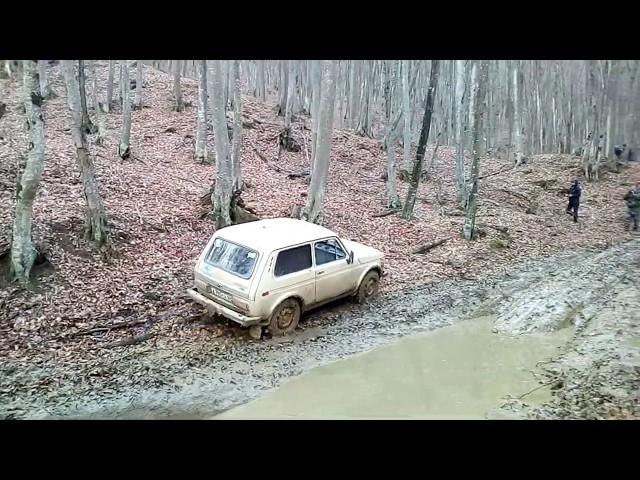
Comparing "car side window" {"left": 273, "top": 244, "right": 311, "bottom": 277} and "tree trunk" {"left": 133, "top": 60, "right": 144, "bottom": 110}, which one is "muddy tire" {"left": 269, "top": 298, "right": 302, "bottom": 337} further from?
"tree trunk" {"left": 133, "top": 60, "right": 144, "bottom": 110}

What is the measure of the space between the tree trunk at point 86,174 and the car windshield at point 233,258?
267cm

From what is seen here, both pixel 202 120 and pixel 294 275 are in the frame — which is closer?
pixel 294 275

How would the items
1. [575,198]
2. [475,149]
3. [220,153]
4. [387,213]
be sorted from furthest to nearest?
[575,198]
[387,213]
[475,149]
[220,153]

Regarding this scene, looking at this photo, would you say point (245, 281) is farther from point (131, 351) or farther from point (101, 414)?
point (101, 414)

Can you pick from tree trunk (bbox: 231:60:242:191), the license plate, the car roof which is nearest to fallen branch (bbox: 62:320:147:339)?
the license plate

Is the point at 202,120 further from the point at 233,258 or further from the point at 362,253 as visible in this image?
the point at 233,258

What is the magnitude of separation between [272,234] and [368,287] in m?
2.33

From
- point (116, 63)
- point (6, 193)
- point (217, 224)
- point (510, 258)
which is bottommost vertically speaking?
point (510, 258)

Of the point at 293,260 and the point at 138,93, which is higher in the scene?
the point at 138,93

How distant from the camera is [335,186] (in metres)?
17.8

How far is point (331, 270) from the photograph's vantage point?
28.2 ft

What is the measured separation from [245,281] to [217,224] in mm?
4224

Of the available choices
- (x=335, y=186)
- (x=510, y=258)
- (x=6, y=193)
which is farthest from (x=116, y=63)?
(x=510, y=258)

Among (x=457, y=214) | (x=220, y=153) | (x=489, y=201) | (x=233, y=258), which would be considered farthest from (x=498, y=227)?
(x=233, y=258)
